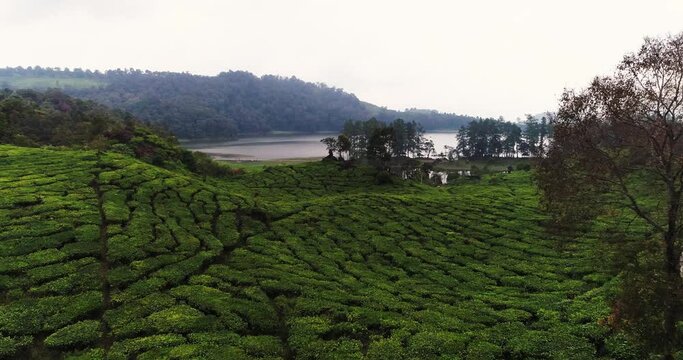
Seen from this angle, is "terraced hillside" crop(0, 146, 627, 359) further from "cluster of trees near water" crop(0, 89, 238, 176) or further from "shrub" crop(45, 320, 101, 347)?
"cluster of trees near water" crop(0, 89, 238, 176)

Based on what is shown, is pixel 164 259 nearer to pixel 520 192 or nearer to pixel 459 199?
pixel 459 199

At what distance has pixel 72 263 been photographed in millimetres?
31172

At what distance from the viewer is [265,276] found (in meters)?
33.1

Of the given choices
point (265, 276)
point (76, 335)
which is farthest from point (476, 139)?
point (76, 335)

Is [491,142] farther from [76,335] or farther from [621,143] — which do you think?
[76,335]

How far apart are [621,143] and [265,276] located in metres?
25.1

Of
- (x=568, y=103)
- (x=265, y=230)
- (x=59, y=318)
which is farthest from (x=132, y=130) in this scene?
(x=568, y=103)

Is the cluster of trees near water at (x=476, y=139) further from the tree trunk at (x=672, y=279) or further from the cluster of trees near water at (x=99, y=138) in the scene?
the tree trunk at (x=672, y=279)

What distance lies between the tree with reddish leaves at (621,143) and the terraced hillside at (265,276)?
6.97m

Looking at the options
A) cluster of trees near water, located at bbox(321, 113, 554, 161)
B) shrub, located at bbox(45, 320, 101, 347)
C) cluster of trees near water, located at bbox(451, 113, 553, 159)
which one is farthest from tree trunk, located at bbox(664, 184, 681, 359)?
cluster of trees near water, located at bbox(451, 113, 553, 159)

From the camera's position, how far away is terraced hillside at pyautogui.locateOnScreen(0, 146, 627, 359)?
24609 mm

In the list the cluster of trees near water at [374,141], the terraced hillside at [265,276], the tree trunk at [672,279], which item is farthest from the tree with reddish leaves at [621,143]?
the cluster of trees near water at [374,141]

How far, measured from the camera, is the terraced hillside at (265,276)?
24.6 m

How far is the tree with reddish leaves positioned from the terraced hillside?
6967mm
